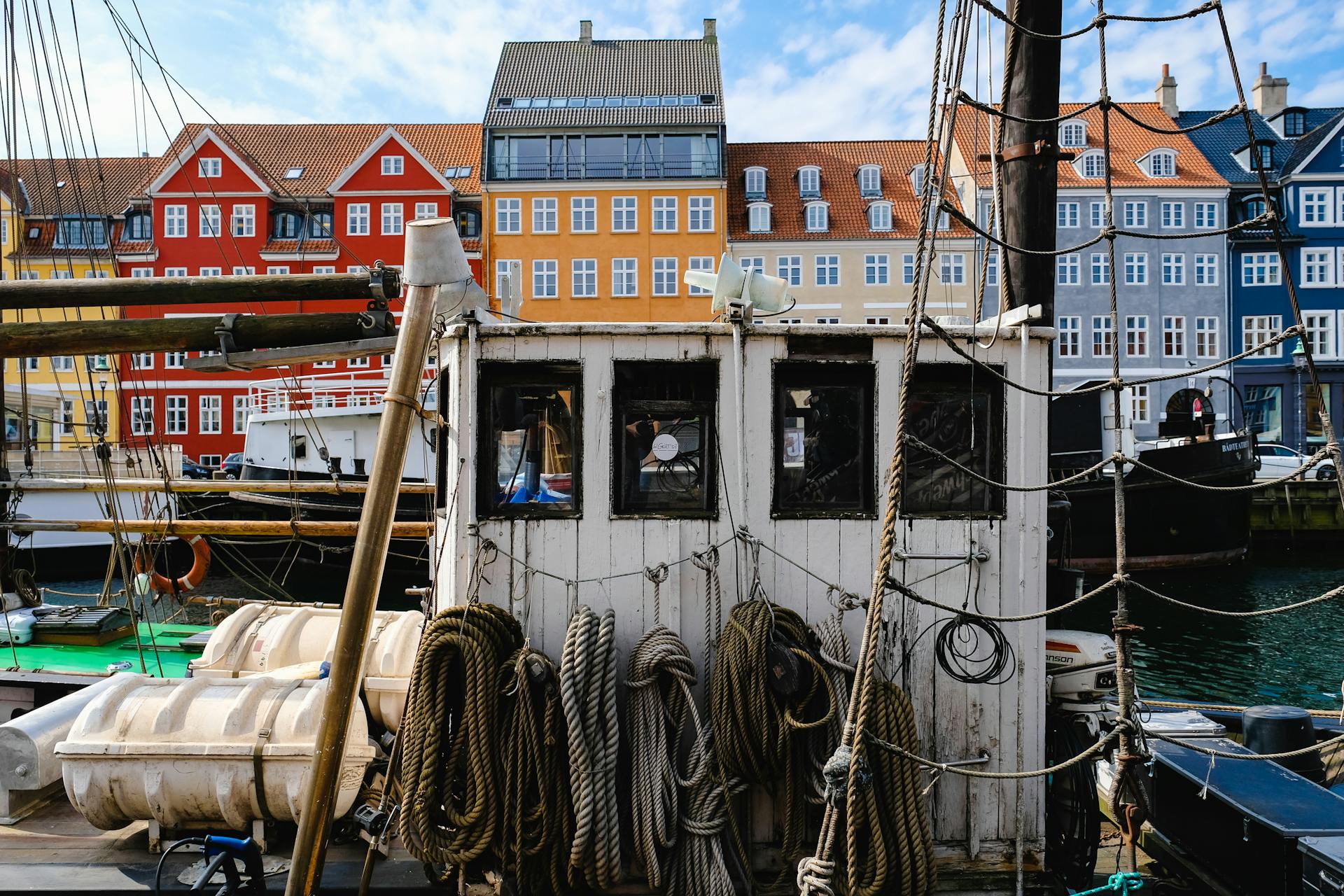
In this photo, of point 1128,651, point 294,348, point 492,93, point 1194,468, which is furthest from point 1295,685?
point 492,93

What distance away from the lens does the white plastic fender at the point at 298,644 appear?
574 centimetres

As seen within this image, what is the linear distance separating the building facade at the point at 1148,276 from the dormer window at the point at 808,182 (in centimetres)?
567

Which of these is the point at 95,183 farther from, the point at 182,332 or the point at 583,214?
the point at 182,332

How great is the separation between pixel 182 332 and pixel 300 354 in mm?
790

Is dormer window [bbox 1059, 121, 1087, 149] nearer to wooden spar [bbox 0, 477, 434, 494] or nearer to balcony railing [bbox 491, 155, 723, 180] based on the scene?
balcony railing [bbox 491, 155, 723, 180]

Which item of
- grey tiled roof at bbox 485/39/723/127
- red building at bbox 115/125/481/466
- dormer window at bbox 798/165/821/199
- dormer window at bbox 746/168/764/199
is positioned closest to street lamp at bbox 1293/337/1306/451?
dormer window at bbox 798/165/821/199

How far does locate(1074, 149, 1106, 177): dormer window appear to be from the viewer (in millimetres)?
37062

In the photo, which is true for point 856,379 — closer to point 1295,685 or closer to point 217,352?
point 217,352

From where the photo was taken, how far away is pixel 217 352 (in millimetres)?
5910

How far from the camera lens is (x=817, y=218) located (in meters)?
37.4

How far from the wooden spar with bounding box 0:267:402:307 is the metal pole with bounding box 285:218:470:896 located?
1.47 m

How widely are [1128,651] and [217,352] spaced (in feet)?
18.1

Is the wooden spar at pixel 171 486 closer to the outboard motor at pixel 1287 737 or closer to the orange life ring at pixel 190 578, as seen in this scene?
the orange life ring at pixel 190 578

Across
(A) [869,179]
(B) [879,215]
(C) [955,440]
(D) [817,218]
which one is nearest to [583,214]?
(D) [817,218]
